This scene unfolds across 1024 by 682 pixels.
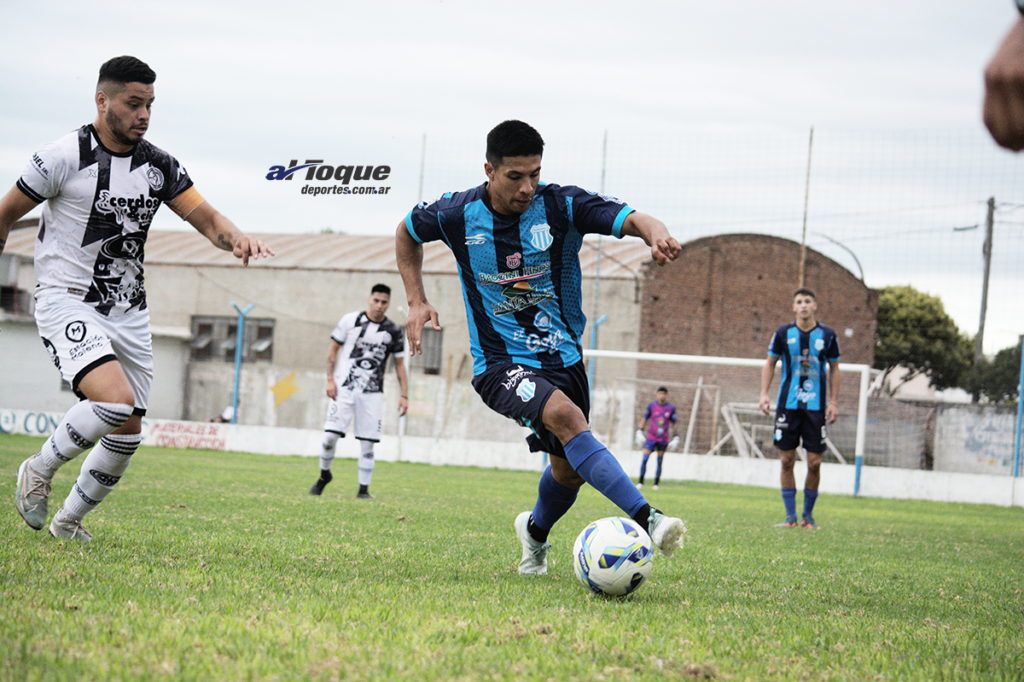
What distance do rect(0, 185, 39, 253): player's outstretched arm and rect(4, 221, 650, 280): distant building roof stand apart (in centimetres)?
2359

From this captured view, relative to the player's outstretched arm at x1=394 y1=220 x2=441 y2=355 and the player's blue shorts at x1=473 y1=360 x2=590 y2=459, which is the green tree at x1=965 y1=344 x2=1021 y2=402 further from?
the player's outstretched arm at x1=394 y1=220 x2=441 y2=355

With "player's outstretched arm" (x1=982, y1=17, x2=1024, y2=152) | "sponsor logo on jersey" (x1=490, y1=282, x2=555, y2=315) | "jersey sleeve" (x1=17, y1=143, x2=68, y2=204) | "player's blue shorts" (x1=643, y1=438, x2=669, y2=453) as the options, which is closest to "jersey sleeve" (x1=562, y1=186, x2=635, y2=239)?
"sponsor logo on jersey" (x1=490, y1=282, x2=555, y2=315)

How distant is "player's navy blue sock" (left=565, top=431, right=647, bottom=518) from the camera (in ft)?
13.5

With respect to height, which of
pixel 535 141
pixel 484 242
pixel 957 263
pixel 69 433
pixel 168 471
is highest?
pixel 957 263

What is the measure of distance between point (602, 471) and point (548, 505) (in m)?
0.74

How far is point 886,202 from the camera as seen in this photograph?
22297mm

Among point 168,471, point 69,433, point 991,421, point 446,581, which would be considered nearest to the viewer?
point 446,581

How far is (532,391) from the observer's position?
14.5 feet

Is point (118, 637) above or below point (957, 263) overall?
below

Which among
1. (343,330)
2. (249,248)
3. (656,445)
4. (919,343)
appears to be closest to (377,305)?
(343,330)

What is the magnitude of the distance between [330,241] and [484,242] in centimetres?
3150

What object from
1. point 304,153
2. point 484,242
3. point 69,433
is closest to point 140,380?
point 69,433

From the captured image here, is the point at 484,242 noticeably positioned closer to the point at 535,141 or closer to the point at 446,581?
the point at 535,141

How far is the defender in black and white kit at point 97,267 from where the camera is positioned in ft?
15.0
